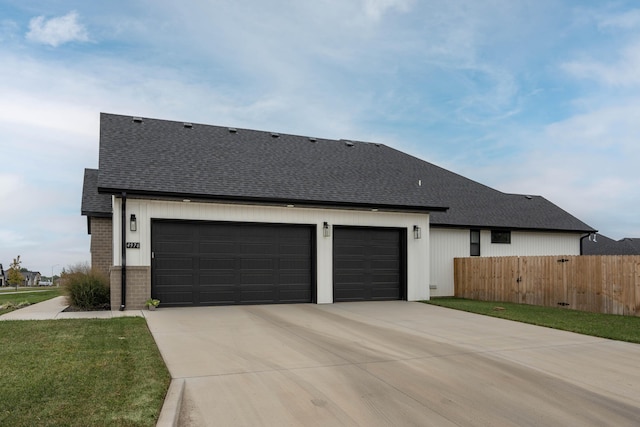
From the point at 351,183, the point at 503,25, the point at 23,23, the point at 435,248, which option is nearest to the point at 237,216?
the point at 351,183

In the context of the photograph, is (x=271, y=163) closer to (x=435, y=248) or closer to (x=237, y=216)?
(x=237, y=216)

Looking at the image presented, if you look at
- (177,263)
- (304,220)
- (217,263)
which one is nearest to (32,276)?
(177,263)

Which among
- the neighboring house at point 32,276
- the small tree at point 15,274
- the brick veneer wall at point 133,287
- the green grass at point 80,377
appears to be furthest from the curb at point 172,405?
the neighboring house at point 32,276

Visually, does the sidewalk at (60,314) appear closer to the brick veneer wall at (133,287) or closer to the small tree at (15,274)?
the brick veneer wall at (133,287)

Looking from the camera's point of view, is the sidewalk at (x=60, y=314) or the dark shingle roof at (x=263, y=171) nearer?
the sidewalk at (x=60, y=314)

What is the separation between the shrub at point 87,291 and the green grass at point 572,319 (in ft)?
33.9

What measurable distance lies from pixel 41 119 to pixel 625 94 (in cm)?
1994

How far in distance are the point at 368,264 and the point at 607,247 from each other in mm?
22342

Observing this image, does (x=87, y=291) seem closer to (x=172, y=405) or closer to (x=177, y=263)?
(x=177, y=263)

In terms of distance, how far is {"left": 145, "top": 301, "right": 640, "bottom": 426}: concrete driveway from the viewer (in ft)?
17.3

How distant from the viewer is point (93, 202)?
1861cm

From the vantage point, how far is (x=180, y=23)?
50.7 ft

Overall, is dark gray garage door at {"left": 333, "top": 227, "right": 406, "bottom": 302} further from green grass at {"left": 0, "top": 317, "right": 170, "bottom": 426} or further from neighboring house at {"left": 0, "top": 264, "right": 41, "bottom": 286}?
neighboring house at {"left": 0, "top": 264, "right": 41, "bottom": 286}

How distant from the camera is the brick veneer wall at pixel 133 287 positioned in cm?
1327
